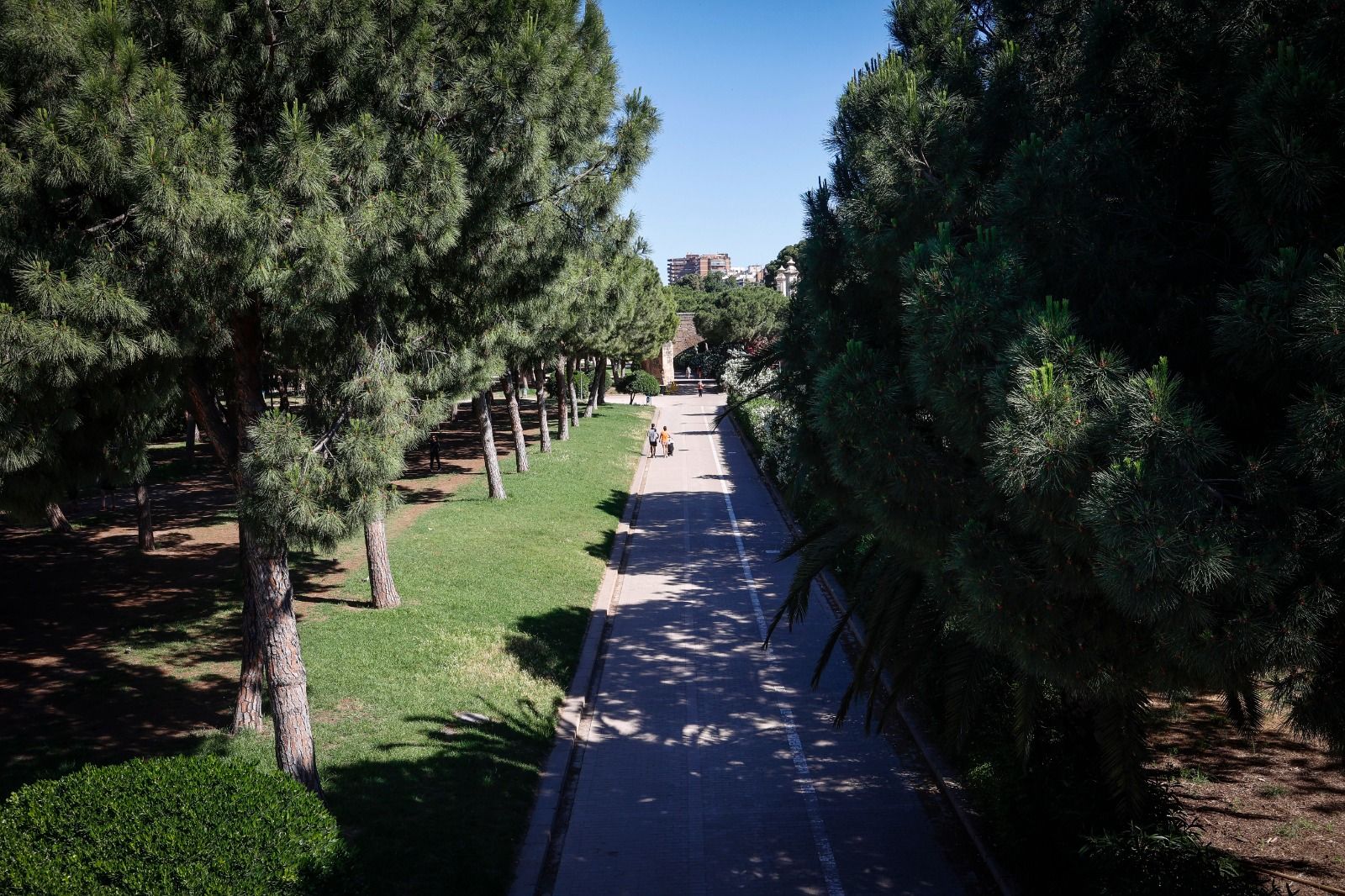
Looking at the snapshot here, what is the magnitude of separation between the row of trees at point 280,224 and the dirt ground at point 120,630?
2.08 meters

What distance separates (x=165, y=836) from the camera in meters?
4.72

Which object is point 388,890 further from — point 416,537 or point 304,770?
point 416,537

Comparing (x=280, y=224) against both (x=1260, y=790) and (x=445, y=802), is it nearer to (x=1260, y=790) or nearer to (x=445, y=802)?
(x=445, y=802)

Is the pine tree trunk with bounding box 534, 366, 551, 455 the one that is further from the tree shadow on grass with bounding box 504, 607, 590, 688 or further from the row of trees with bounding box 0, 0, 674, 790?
the row of trees with bounding box 0, 0, 674, 790

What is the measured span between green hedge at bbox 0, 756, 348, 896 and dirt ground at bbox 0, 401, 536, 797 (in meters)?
3.41

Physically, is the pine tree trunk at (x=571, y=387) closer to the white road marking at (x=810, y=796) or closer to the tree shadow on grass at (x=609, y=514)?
the tree shadow on grass at (x=609, y=514)

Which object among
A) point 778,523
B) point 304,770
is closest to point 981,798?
point 304,770

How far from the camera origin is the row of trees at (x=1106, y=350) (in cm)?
360

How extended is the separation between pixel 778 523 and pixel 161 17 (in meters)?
17.1

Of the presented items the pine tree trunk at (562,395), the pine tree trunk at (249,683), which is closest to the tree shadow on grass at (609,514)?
the pine tree trunk at (562,395)

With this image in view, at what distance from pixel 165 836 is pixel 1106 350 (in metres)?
5.36

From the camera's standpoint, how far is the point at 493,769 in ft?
29.0

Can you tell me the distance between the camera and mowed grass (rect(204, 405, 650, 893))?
737 centimetres

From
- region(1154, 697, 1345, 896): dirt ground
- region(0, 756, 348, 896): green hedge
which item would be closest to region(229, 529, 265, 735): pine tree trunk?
region(0, 756, 348, 896): green hedge
